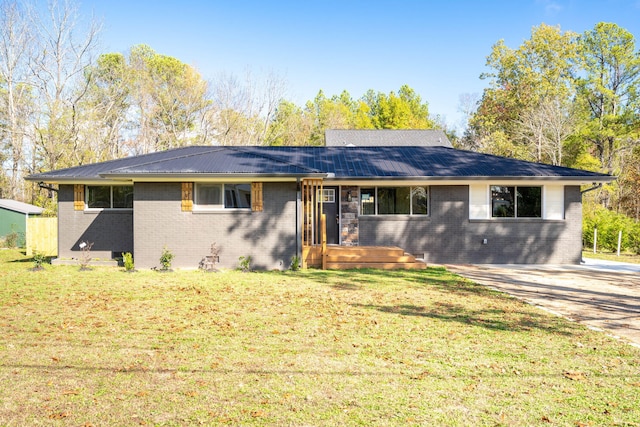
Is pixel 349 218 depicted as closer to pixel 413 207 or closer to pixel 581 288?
pixel 413 207

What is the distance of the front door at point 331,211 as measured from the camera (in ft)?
49.1

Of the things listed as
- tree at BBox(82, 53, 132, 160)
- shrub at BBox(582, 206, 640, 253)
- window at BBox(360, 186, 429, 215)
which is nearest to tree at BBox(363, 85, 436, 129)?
tree at BBox(82, 53, 132, 160)

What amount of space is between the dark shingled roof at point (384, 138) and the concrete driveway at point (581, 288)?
40.9 feet

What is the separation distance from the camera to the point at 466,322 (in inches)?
259

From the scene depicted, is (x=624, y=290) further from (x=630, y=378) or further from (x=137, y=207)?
(x=137, y=207)

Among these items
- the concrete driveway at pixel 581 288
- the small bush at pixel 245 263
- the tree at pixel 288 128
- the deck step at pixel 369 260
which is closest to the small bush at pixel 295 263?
the deck step at pixel 369 260

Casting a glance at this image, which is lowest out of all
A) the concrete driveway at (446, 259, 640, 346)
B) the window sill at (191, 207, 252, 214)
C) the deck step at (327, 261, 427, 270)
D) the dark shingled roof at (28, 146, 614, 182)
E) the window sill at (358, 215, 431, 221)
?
the concrete driveway at (446, 259, 640, 346)

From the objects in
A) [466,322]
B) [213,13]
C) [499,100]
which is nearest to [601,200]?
[499,100]

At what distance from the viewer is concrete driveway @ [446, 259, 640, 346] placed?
22.6 feet

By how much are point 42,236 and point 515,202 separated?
16943 millimetres

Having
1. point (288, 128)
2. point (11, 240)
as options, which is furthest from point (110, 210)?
point (288, 128)

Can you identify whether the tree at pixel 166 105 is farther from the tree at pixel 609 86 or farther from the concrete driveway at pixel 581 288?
the tree at pixel 609 86

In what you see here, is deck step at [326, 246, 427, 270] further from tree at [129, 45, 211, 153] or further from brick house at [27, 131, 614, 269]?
tree at [129, 45, 211, 153]

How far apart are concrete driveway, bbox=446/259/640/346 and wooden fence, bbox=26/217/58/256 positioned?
14369 mm
